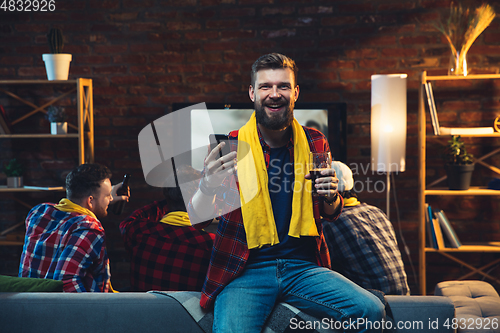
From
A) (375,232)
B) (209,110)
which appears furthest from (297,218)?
(209,110)

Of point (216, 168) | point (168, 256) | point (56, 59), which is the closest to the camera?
point (216, 168)

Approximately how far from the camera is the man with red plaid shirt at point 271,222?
1453 millimetres

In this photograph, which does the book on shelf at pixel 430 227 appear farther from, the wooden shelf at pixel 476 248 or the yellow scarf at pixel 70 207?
the yellow scarf at pixel 70 207

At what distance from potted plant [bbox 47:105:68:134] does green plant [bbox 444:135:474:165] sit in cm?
273

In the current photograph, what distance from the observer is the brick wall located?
10.4 feet

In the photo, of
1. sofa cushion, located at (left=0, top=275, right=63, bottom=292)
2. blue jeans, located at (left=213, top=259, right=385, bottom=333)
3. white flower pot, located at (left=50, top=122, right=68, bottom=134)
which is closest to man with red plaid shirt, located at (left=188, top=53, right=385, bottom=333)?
blue jeans, located at (left=213, top=259, right=385, bottom=333)

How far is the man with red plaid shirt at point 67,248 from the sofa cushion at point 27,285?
0.12 metres

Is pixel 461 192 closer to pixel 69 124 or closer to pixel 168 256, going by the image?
pixel 168 256

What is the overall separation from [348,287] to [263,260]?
33 cm

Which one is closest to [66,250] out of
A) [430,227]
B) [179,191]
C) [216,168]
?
[179,191]

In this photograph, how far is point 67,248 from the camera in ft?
5.49

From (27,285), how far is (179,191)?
802 mm

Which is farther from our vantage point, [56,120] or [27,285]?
[56,120]

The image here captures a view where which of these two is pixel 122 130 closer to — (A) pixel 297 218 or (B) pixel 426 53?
(A) pixel 297 218
